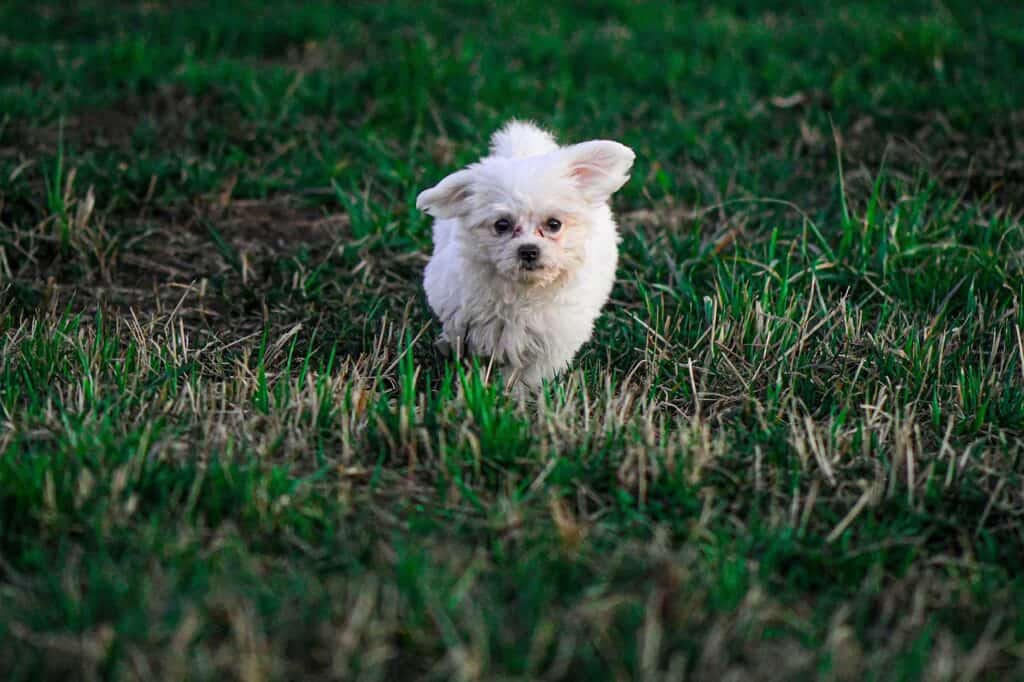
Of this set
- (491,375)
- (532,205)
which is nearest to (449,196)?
(532,205)

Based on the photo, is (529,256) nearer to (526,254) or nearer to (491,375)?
(526,254)

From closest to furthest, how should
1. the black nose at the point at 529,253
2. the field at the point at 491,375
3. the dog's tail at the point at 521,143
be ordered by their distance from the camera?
the field at the point at 491,375, the black nose at the point at 529,253, the dog's tail at the point at 521,143

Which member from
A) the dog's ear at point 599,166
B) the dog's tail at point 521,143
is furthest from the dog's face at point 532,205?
the dog's tail at point 521,143

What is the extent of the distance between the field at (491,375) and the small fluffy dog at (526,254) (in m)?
0.21

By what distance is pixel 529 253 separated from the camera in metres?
3.71

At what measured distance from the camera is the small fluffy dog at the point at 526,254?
3.76 metres

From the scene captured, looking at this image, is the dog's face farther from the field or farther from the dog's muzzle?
the field

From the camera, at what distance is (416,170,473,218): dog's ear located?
3.84 m

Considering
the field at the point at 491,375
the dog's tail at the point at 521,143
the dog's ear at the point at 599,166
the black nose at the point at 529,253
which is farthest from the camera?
the dog's tail at the point at 521,143

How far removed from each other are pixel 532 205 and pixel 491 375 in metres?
0.72

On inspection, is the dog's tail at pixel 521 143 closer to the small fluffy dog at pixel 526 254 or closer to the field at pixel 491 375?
the small fluffy dog at pixel 526 254

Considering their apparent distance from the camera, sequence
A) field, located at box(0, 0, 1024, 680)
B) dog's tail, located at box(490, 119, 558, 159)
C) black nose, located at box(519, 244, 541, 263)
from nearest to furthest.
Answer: field, located at box(0, 0, 1024, 680)
black nose, located at box(519, 244, 541, 263)
dog's tail, located at box(490, 119, 558, 159)

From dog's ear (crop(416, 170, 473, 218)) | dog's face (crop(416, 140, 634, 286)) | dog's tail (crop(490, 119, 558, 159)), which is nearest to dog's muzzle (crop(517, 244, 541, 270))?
dog's face (crop(416, 140, 634, 286))

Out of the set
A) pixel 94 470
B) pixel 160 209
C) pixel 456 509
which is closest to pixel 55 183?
pixel 160 209
